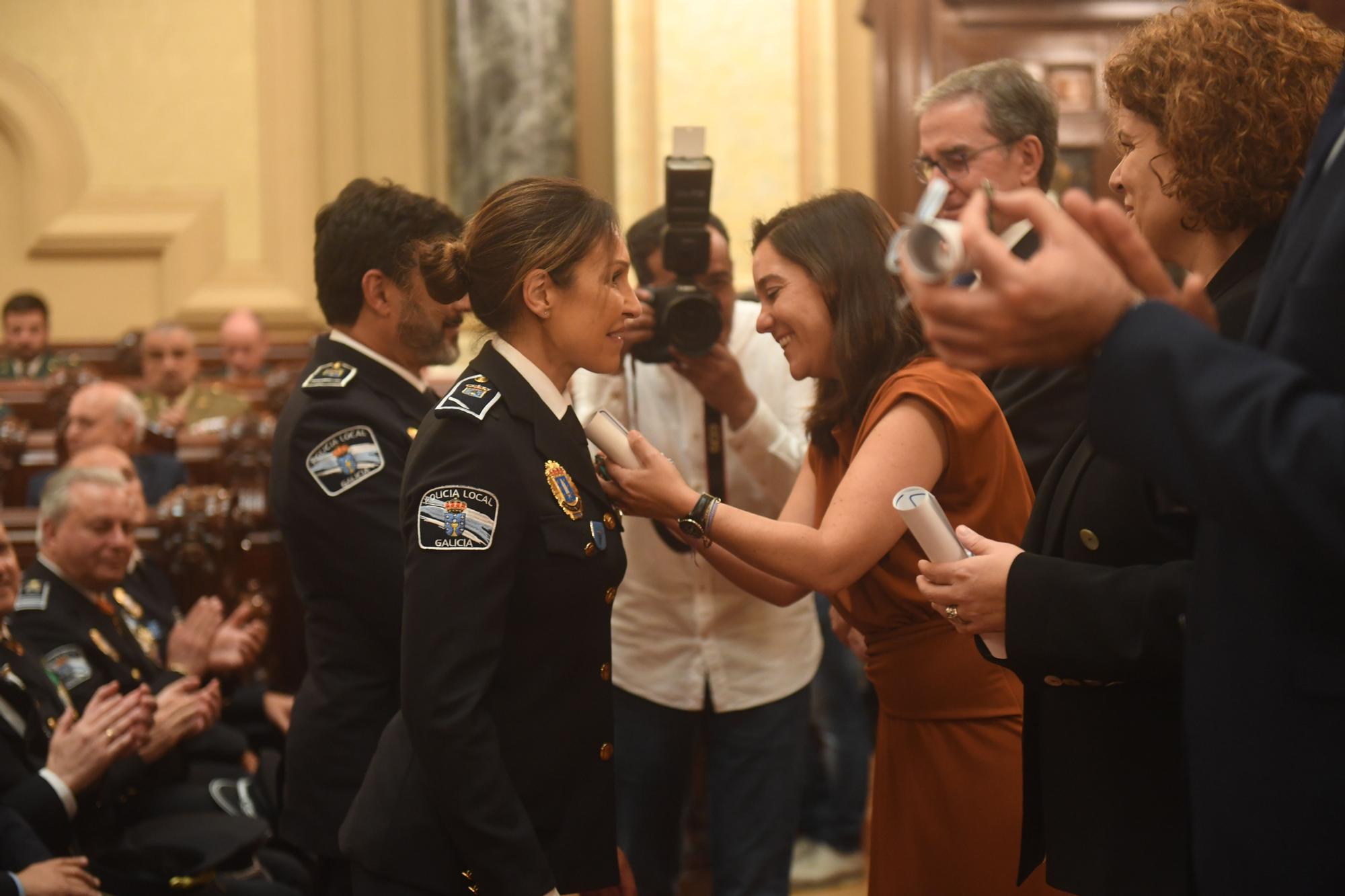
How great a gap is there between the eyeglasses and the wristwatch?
2.35 feet

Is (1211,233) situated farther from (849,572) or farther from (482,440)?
(482,440)

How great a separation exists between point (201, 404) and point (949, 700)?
172 inches

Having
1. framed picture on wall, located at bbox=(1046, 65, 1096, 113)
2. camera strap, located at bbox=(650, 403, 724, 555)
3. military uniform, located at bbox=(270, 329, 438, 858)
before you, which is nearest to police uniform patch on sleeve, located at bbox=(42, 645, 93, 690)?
military uniform, located at bbox=(270, 329, 438, 858)

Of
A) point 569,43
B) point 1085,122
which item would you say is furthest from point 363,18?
point 1085,122

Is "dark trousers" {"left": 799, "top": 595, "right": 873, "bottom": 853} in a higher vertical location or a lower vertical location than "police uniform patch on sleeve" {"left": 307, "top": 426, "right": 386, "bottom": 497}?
lower

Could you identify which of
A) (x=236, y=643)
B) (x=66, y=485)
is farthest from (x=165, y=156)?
(x=236, y=643)

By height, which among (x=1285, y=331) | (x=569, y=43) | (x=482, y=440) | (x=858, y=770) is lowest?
(x=858, y=770)

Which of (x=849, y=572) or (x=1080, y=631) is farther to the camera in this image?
(x=849, y=572)

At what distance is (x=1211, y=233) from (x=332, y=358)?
1.20m

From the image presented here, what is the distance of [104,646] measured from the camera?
2686 millimetres

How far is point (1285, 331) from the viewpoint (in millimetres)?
859

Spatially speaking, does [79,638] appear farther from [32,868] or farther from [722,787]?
[722,787]

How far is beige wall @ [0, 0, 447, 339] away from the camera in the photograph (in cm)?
635

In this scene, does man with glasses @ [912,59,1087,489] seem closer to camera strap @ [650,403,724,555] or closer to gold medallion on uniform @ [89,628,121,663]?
camera strap @ [650,403,724,555]
